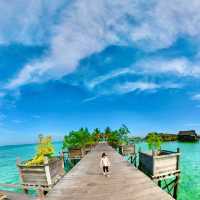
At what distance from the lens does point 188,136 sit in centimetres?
9206

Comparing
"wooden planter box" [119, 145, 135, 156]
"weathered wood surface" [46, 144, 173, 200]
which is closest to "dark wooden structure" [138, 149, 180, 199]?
"weathered wood surface" [46, 144, 173, 200]

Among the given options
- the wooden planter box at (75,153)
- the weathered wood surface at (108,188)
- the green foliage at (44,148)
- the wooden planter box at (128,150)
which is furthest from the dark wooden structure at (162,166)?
the wooden planter box at (75,153)

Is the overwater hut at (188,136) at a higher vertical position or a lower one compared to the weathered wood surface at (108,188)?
lower

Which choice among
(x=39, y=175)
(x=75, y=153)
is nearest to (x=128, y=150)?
(x=75, y=153)

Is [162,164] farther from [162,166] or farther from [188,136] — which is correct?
[188,136]

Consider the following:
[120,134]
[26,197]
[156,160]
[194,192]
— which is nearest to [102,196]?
[26,197]

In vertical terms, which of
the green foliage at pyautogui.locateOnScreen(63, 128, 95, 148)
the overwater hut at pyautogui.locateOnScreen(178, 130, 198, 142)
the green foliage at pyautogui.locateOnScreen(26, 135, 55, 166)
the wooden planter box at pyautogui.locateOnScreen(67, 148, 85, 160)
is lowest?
the overwater hut at pyautogui.locateOnScreen(178, 130, 198, 142)

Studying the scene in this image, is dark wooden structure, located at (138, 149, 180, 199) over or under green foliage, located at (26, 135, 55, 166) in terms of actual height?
under

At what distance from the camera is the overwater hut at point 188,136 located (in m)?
90.3

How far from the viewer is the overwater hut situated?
90.3 m

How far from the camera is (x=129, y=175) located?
37.1 ft

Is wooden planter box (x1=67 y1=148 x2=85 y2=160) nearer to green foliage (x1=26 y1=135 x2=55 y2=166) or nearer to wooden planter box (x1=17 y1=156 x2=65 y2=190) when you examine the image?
green foliage (x1=26 y1=135 x2=55 y2=166)

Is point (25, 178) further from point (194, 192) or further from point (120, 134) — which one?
→ point (120, 134)

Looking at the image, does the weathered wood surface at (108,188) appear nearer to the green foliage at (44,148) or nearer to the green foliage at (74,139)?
the green foliage at (44,148)
